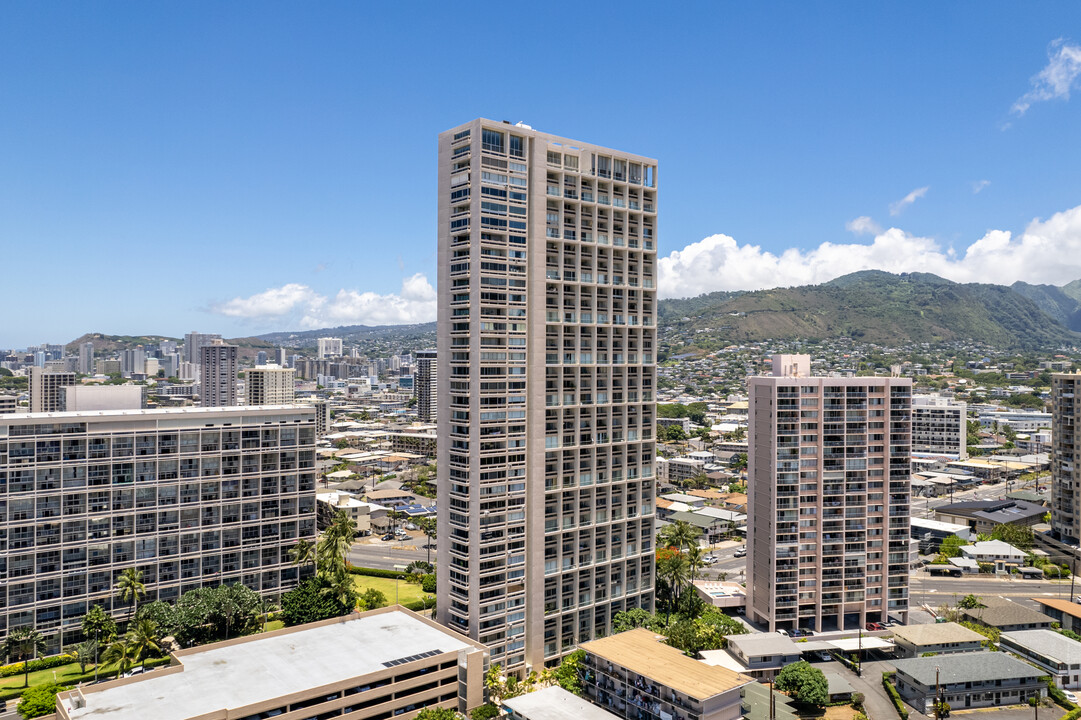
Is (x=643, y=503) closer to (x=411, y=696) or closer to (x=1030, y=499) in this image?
(x=411, y=696)

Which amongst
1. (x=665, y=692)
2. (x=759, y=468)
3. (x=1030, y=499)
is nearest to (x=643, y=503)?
(x=759, y=468)

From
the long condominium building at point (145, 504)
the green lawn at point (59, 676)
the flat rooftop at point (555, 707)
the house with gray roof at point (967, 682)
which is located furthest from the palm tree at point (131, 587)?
the house with gray roof at point (967, 682)

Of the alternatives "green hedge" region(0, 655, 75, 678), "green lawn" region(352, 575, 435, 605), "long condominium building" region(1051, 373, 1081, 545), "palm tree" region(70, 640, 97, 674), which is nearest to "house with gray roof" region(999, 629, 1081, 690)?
"long condominium building" region(1051, 373, 1081, 545)

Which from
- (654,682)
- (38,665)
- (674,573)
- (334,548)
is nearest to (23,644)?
(38,665)

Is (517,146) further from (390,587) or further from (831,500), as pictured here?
(390,587)

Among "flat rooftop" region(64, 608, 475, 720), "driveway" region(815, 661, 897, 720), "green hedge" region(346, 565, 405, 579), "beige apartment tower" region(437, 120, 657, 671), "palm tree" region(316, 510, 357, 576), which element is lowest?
"driveway" region(815, 661, 897, 720)

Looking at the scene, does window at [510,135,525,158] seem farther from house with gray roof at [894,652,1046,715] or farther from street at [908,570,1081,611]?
street at [908,570,1081,611]
